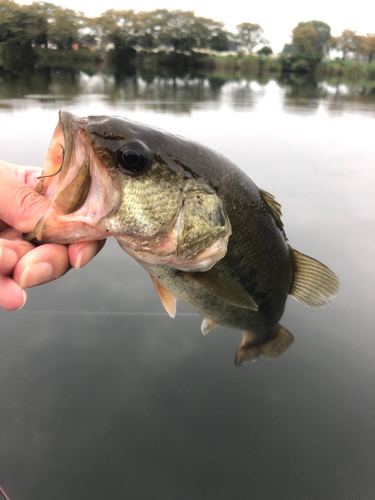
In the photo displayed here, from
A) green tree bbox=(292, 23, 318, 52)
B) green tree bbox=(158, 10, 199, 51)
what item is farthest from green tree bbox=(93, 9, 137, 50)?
green tree bbox=(292, 23, 318, 52)

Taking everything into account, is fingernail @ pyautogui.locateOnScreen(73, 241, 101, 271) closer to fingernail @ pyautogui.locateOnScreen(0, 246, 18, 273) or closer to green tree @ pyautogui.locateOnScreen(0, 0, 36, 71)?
fingernail @ pyautogui.locateOnScreen(0, 246, 18, 273)

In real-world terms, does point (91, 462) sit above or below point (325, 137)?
below

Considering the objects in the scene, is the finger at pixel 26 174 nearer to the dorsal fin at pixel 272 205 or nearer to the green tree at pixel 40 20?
the dorsal fin at pixel 272 205

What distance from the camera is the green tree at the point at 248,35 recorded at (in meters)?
45.4

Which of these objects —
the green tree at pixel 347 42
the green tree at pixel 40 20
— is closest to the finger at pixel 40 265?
the green tree at pixel 40 20

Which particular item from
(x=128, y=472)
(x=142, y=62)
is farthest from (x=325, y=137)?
(x=142, y=62)

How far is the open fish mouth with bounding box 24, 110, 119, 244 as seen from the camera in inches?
29.4

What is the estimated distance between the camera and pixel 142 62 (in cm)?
2883

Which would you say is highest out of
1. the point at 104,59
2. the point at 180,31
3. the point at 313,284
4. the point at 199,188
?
the point at 180,31

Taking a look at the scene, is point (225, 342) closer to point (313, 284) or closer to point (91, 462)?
point (313, 284)

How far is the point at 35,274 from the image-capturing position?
34.0 inches

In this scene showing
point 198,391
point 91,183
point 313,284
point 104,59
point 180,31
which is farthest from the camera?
point 180,31

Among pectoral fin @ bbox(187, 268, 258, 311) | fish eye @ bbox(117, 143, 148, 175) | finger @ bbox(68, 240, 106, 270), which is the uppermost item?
fish eye @ bbox(117, 143, 148, 175)

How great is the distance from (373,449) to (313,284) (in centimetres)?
98
